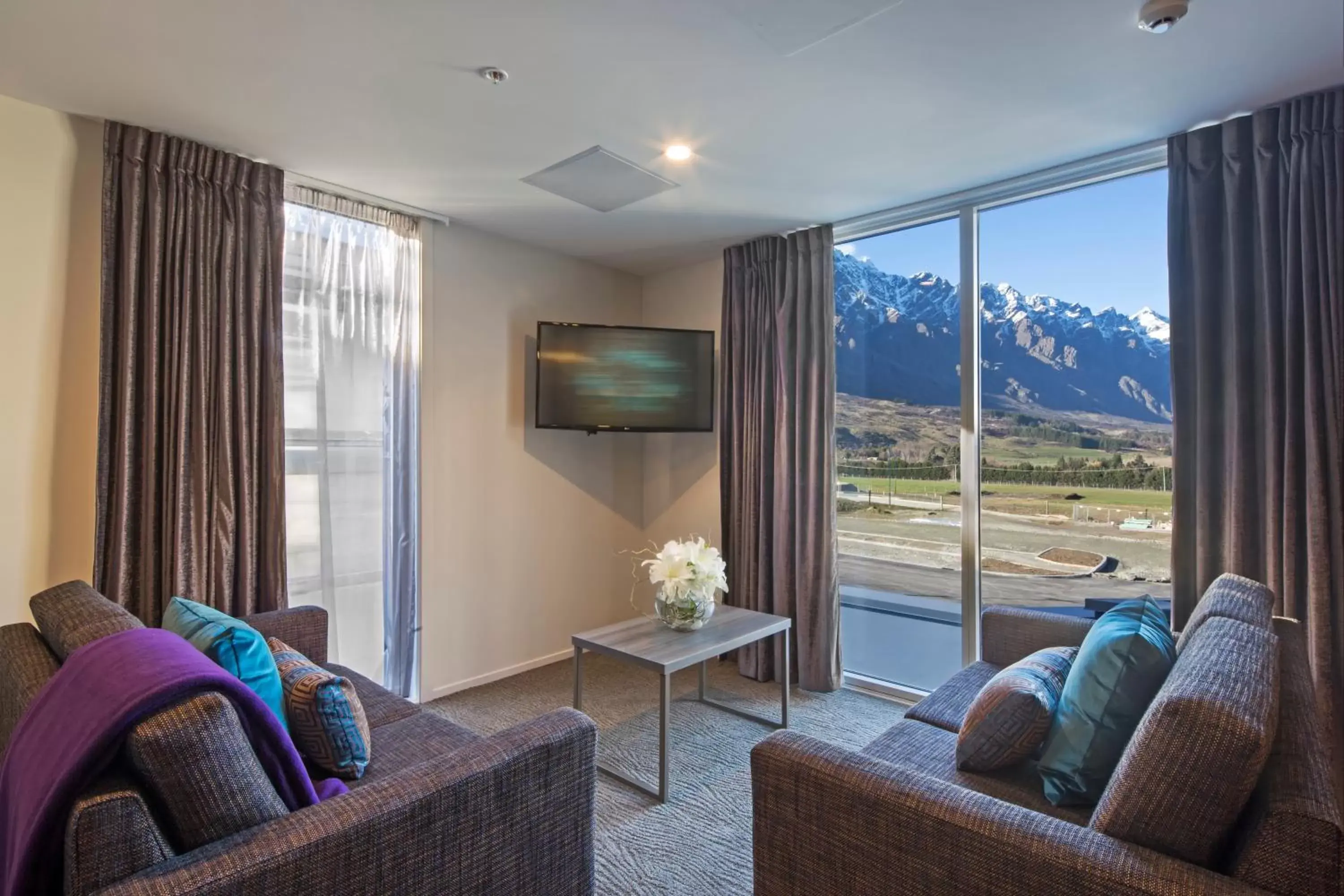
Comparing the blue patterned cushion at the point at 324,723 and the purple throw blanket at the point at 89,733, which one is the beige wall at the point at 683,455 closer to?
the blue patterned cushion at the point at 324,723

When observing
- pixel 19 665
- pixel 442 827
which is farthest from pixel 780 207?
pixel 19 665

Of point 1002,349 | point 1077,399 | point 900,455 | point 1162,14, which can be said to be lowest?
point 900,455

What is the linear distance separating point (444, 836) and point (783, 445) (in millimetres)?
2654

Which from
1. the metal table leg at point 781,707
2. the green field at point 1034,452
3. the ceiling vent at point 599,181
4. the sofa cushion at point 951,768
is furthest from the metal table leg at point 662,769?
the ceiling vent at point 599,181

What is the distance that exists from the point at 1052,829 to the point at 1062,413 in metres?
2.33

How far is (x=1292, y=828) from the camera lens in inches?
36.3

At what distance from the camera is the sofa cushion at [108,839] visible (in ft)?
3.14

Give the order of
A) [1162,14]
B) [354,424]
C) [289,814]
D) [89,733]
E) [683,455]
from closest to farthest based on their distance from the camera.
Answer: [89,733]
[289,814]
[1162,14]
[354,424]
[683,455]

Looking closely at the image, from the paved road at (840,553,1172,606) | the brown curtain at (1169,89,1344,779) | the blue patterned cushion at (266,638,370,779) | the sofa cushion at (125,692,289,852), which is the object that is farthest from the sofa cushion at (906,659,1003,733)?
the sofa cushion at (125,692,289,852)

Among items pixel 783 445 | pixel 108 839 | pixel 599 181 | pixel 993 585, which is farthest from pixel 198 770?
pixel 993 585

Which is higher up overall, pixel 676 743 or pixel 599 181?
pixel 599 181

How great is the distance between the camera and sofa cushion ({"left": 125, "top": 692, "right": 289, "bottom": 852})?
1.03 m

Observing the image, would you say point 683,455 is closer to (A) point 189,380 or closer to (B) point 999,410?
(B) point 999,410

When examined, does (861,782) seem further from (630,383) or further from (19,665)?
(630,383)
